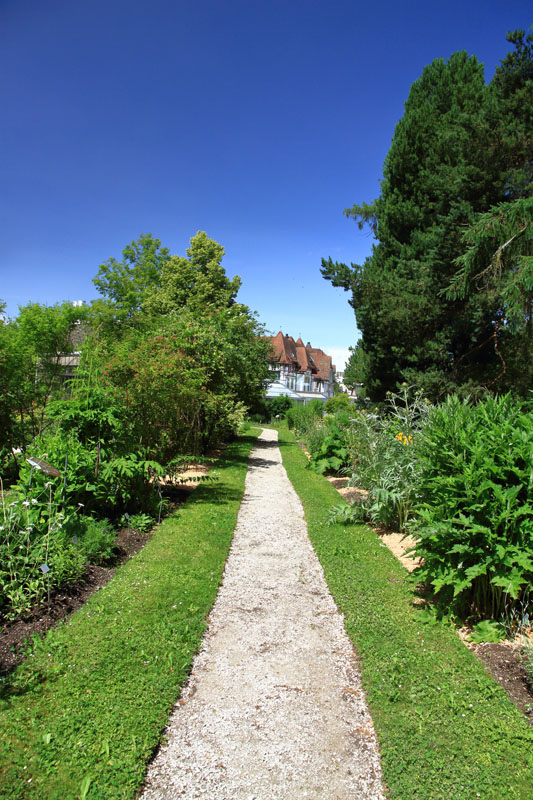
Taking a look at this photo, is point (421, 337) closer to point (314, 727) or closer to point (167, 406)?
point (167, 406)

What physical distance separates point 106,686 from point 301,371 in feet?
177

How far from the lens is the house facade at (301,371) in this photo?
4956 cm

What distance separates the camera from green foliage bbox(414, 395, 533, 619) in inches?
134

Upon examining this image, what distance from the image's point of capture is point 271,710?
2.86 meters

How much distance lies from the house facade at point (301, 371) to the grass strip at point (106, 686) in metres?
39.5

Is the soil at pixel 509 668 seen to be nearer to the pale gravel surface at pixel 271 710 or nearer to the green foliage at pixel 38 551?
the pale gravel surface at pixel 271 710

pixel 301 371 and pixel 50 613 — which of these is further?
pixel 301 371

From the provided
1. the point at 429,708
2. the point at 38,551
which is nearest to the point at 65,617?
the point at 38,551

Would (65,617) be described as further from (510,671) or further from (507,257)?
(507,257)

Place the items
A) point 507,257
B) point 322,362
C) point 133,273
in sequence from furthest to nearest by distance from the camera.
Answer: point 322,362, point 133,273, point 507,257

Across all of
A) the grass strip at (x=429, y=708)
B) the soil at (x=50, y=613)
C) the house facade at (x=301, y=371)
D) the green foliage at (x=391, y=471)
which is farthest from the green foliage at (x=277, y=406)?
the grass strip at (x=429, y=708)

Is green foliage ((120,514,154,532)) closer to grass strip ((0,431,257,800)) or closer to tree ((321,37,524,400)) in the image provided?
grass strip ((0,431,257,800))

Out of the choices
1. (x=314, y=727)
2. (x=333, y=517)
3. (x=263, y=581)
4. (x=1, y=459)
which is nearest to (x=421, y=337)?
(x=333, y=517)

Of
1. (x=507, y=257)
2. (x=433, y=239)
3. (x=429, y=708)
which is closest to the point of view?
(x=429, y=708)
